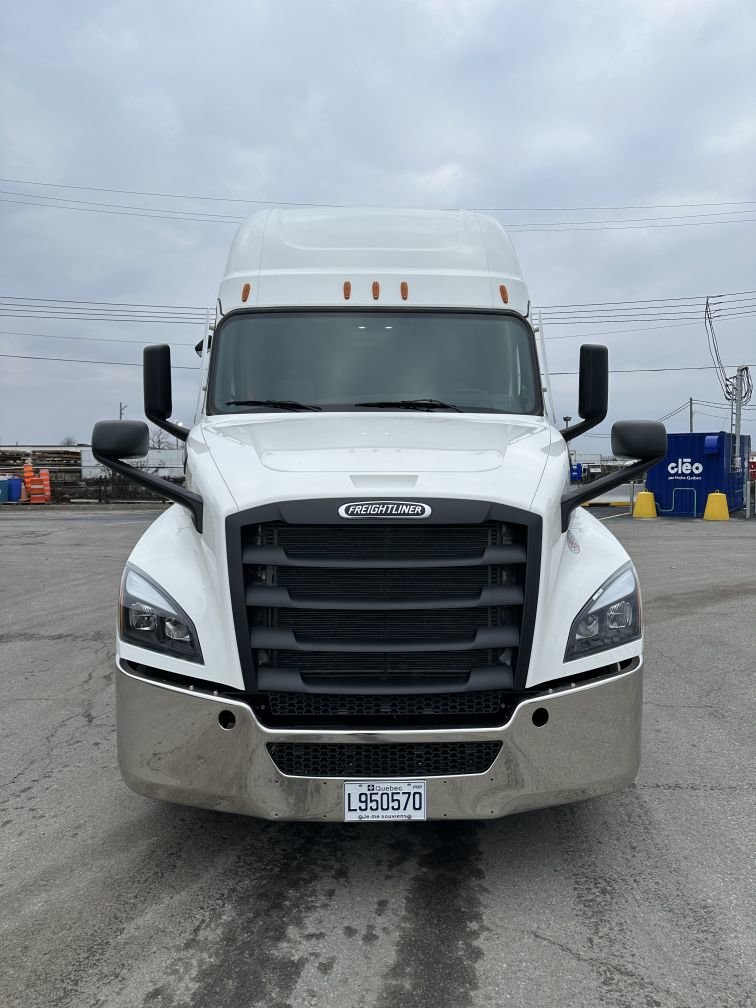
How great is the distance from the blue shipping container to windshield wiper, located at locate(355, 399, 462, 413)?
794 inches

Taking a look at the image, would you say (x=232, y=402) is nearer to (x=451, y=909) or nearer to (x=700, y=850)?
(x=451, y=909)

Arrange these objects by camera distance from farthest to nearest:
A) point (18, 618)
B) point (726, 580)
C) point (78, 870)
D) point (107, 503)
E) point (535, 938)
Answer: point (107, 503) < point (726, 580) < point (18, 618) < point (78, 870) < point (535, 938)

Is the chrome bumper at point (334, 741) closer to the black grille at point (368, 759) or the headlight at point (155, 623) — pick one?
the black grille at point (368, 759)

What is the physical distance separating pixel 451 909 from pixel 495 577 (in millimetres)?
1258

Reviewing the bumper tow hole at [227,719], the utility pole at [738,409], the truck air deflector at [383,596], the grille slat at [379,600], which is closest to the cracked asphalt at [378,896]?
the bumper tow hole at [227,719]

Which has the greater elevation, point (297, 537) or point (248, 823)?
point (297, 537)

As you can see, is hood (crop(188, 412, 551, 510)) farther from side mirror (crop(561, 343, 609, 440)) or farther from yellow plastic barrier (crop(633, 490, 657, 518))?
yellow plastic barrier (crop(633, 490, 657, 518))

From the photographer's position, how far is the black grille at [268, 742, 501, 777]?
322 cm

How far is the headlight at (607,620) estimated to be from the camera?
3367 mm

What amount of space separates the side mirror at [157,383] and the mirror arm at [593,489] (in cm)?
244

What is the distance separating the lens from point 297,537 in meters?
3.29

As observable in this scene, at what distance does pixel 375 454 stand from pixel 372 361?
1.38 meters

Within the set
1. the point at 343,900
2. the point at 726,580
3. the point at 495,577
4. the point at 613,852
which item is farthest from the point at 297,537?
the point at 726,580

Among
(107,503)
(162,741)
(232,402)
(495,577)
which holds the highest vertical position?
(232,402)
